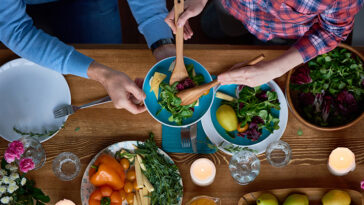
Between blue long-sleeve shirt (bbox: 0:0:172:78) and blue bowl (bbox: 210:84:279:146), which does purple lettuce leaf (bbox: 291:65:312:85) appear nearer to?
blue bowl (bbox: 210:84:279:146)

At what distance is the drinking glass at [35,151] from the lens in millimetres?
971

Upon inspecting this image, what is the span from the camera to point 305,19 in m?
0.99

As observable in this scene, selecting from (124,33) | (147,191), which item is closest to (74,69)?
(147,191)

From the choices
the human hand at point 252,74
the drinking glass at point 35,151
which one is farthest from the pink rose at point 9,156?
the human hand at point 252,74

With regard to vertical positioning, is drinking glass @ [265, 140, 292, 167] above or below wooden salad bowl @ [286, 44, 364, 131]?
below

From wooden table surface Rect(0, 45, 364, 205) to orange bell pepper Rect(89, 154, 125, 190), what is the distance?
0.22 feet

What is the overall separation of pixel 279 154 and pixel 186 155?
12.8 inches

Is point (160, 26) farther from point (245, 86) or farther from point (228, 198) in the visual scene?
point (228, 198)

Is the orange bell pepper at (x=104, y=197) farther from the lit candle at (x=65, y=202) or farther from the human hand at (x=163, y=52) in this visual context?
the human hand at (x=163, y=52)

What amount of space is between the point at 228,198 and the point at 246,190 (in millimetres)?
69

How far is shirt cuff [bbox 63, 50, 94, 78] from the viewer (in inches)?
38.4

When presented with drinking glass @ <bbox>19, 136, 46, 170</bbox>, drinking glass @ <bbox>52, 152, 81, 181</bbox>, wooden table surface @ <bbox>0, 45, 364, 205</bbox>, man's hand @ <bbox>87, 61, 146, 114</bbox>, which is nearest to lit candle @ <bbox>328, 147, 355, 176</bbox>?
wooden table surface @ <bbox>0, 45, 364, 205</bbox>

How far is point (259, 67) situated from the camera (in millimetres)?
938

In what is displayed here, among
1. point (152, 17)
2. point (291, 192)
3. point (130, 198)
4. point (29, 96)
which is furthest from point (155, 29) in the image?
point (291, 192)
